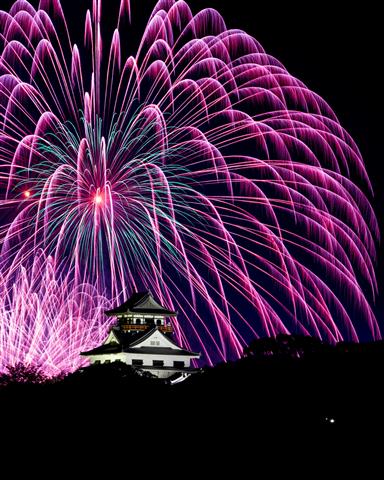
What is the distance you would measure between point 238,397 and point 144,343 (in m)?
28.9

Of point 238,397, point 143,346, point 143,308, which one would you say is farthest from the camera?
point 143,308

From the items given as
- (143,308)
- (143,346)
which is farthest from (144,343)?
(143,308)

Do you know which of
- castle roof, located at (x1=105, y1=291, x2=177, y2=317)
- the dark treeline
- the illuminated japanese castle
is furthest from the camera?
castle roof, located at (x1=105, y1=291, x2=177, y2=317)

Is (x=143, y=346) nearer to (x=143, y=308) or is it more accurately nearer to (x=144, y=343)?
(x=144, y=343)

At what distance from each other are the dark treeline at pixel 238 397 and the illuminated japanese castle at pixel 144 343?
22633 mm

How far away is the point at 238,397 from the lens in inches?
1452

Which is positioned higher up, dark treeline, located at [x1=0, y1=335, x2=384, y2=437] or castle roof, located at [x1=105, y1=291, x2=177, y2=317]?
castle roof, located at [x1=105, y1=291, x2=177, y2=317]

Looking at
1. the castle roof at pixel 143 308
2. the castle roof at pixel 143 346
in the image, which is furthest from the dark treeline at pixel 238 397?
the castle roof at pixel 143 308

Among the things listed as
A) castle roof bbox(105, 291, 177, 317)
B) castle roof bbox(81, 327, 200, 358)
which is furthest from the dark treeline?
castle roof bbox(105, 291, 177, 317)

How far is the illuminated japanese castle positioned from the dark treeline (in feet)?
74.3

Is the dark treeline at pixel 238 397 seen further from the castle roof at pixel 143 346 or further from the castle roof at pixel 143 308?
the castle roof at pixel 143 308

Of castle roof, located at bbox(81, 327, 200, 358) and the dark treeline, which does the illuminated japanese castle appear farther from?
the dark treeline

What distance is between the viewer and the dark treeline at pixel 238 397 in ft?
115

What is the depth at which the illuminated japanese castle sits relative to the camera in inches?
2534
